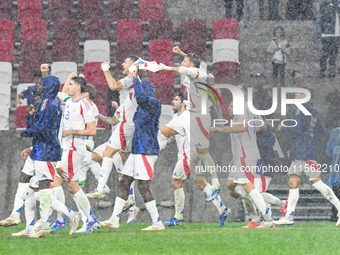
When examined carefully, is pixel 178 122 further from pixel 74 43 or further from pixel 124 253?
pixel 74 43

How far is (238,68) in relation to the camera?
13.8 metres

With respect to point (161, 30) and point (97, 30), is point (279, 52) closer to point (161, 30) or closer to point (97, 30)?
point (161, 30)

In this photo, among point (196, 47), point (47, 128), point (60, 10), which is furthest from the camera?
point (60, 10)

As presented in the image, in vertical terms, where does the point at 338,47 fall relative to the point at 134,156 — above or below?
above

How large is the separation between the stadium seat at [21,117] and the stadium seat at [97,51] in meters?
2.32

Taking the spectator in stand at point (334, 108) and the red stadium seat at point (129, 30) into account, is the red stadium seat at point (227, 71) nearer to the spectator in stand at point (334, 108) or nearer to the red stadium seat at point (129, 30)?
the red stadium seat at point (129, 30)

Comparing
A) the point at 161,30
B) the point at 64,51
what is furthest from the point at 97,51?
the point at 161,30

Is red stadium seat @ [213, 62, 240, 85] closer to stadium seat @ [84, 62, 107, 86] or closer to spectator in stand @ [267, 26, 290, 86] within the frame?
spectator in stand @ [267, 26, 290, 86]

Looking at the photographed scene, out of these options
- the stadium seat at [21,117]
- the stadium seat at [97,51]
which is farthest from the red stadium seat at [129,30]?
the stadium seat at [21,117]

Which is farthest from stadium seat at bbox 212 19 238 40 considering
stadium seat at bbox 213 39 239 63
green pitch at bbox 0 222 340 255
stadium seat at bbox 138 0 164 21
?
green pitch at bbox 0 222 340 255

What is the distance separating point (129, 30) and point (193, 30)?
147 centimetres

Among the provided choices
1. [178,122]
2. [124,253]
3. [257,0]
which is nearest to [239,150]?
[178,122]

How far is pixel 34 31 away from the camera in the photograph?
593 inches

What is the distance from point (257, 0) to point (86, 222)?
396 inches
